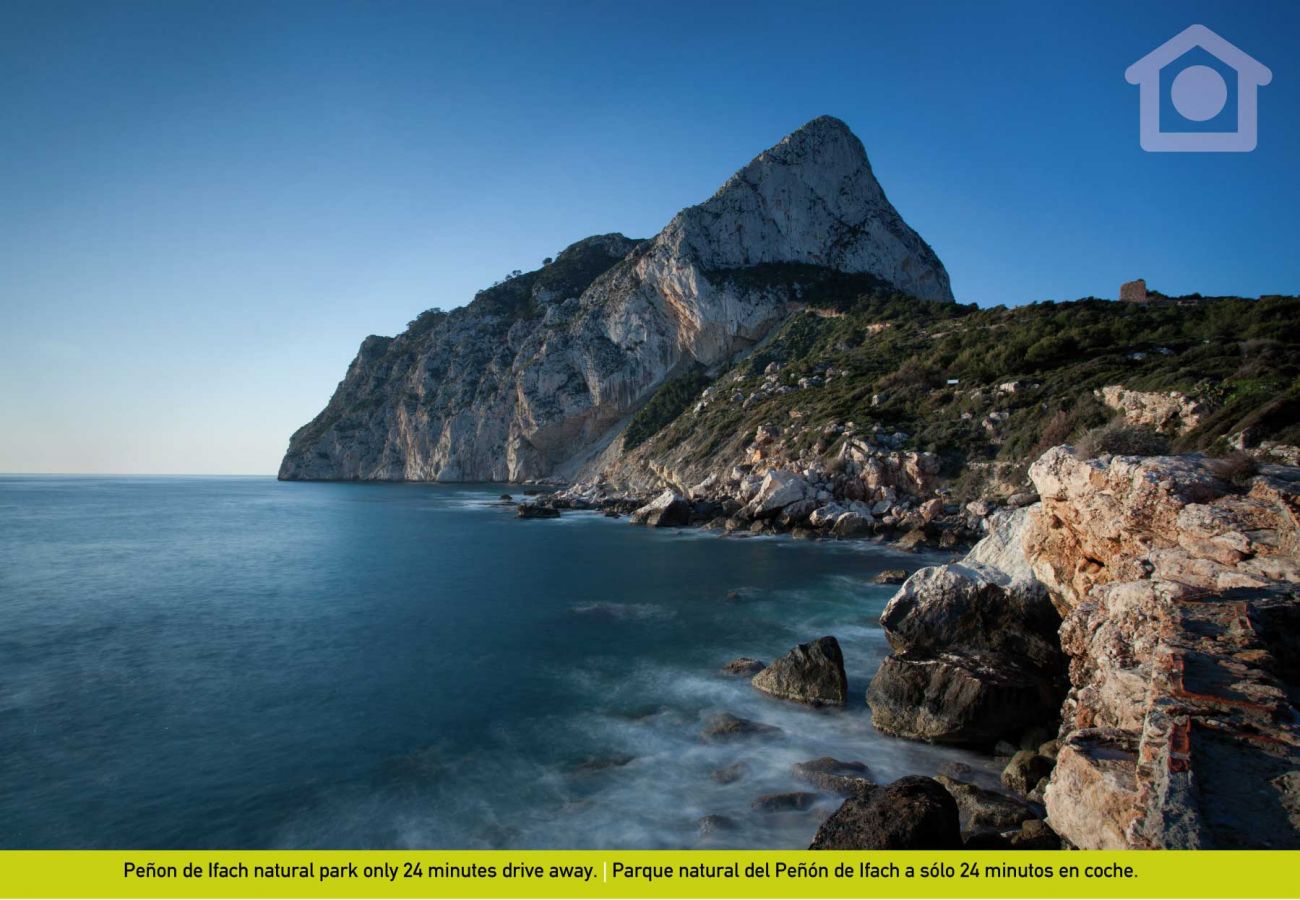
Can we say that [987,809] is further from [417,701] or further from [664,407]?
[664,407]

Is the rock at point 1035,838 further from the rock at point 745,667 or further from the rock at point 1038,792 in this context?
the rock at point 745,667

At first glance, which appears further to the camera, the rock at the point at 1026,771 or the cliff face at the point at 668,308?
the cliff face at the point at 668,308


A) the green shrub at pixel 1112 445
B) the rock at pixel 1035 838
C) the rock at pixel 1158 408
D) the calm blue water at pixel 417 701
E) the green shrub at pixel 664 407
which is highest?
the green shrub at pixel 664 407

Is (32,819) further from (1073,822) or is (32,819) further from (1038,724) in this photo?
(1038,724)

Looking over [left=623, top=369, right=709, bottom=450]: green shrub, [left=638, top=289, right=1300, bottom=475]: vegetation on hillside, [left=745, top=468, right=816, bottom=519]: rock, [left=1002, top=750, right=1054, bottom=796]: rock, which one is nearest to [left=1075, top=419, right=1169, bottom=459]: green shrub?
[left=638, top=289, right=1300, bottom=475]: vegetation on hillside

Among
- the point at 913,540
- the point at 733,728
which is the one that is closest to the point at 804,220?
the point at 913,540

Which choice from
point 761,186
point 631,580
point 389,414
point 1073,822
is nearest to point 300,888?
point 1073,822

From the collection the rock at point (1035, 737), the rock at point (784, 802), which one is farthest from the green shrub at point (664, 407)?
the rock at point (784, 802)
